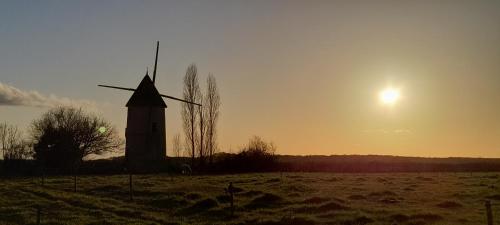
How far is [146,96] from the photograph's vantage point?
6372 cm

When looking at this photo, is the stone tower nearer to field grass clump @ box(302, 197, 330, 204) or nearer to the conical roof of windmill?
the conical roof of windmill

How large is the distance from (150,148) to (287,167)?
1512cm

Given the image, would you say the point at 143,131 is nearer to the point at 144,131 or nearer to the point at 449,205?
the point at 144,131

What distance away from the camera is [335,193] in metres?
31.8

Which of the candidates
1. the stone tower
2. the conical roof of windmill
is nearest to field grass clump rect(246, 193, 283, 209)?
the stone tower

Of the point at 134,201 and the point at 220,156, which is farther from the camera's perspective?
the point at 220,156

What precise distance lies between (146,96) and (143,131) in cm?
374

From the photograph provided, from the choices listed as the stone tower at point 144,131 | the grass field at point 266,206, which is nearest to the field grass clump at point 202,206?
the grass field at point 266,206

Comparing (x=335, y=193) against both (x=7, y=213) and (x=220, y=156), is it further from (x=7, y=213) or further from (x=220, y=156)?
(x=220, y=156)

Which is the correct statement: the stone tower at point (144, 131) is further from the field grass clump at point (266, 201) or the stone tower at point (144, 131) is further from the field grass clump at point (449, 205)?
the field grass clump at point (449, 205)

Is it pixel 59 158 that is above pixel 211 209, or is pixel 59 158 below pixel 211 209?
above

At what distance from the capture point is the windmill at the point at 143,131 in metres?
62.8

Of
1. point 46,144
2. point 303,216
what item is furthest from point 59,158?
point 303,216

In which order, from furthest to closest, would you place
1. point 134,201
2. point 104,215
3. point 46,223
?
point 134,201
point 104,215
point 46,223
